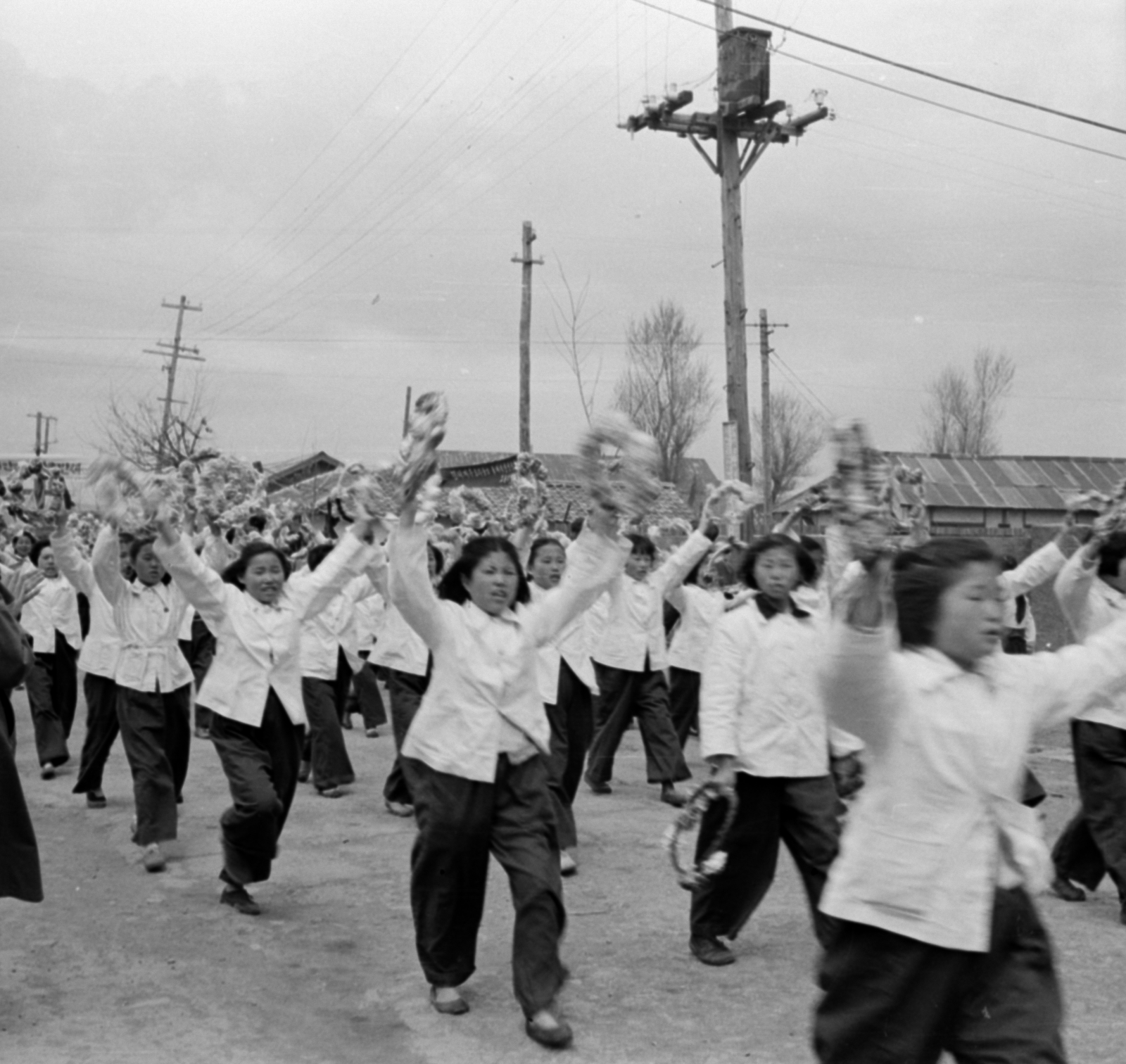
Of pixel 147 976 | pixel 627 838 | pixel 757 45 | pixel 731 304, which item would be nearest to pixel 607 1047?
pixel 147 976

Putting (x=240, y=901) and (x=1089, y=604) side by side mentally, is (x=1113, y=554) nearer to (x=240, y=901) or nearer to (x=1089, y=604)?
(x=1089, y=604)

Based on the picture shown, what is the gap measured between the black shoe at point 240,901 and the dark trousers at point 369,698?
22.1 feet

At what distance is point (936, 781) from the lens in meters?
3.39

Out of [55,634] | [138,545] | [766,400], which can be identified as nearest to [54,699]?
[55,634]

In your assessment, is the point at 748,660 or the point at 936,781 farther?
the point at 748,660

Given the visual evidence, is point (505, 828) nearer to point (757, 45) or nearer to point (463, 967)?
point (463, 967)

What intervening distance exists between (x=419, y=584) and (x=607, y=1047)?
1751mm

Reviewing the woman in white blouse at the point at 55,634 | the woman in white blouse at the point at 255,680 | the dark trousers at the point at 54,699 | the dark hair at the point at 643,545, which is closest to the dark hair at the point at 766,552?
the woman in white blouse at the point at 255,680

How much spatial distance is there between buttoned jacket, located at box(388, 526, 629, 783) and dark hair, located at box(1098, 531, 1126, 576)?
2.78 m

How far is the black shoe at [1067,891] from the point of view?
7035 mm

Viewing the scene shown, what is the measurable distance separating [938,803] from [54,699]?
35.3ft

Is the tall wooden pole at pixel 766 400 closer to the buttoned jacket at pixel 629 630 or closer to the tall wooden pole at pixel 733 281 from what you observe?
the tall wooden pole at pixel 733 281

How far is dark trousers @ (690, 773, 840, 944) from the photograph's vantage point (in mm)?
5656

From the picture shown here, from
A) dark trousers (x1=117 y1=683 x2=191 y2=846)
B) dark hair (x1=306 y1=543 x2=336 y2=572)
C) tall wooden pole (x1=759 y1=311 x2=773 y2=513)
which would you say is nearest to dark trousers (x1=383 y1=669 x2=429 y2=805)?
dark hair (x1=306 y1=543 x2=336 y2=572)
